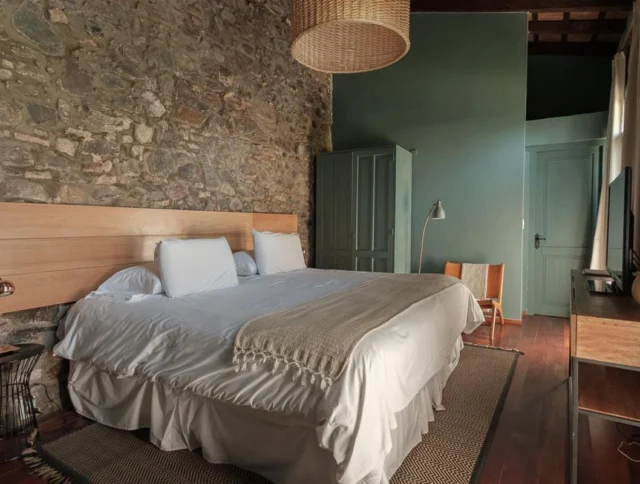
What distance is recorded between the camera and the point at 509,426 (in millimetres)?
2186

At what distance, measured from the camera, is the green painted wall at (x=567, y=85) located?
479 cm

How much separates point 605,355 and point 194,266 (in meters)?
2.22

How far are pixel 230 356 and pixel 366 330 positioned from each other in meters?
0.58

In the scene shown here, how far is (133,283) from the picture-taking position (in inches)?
98.9

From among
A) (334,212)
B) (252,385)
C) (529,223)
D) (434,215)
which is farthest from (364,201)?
(252,385)

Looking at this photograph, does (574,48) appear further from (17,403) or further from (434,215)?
(17,403)

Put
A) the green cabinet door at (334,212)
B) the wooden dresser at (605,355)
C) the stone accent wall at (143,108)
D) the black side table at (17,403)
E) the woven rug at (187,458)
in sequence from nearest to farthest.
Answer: the wooden dresser at (605,355) → the woven rug at (187,458) → the black side table at (17,403) → the stone accent wall at (143,108) → the green cabinet door at (334,212)

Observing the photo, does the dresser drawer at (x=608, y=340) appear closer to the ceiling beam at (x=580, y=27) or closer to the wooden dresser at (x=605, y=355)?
the wooden dresser at (x=605, y=355)

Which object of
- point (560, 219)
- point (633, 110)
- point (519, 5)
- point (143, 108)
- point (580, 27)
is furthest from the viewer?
point (560, 219)

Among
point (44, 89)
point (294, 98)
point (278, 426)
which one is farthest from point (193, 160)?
point (278, 426)

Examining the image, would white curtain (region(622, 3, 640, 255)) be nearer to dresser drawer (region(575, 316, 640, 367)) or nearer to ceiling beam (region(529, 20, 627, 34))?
ceiling beam (region(529, 20, 627, 34))

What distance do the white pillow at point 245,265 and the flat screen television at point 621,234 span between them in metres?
2.51

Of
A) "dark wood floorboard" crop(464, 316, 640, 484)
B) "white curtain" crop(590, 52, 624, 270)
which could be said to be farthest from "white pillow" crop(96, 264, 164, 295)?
"white curtain" crop(590, 52, 624, 270)

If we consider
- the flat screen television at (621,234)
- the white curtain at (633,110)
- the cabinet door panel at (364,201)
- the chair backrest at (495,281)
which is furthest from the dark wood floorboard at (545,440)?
the cabinet door panel at (364,201)
